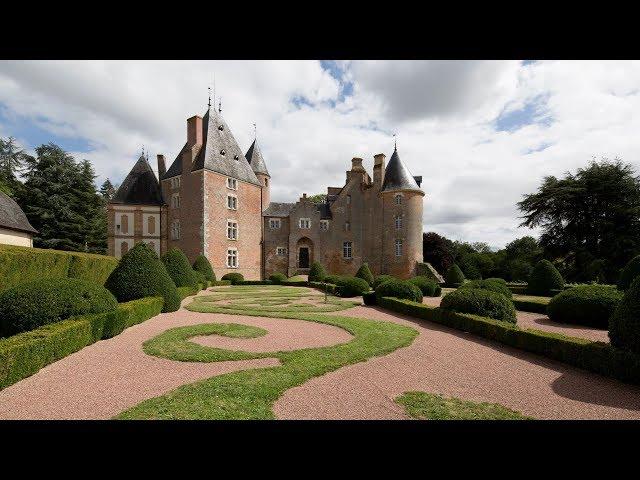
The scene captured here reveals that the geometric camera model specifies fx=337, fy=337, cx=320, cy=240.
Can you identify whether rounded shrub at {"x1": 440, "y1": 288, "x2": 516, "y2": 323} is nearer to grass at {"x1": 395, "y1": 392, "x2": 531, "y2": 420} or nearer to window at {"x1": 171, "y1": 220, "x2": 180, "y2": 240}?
grass at {"x1": 395, "y1": 392, "x2": 531, "y2": 420}

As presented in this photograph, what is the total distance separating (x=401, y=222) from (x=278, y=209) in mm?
13725

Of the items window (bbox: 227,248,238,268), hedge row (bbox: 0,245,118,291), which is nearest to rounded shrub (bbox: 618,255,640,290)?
hedge row (bbox: 0,245,118,291)

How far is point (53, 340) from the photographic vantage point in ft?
22.1

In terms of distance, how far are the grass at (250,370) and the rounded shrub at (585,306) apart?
6.55 metres

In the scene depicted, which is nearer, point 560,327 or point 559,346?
point 559,346

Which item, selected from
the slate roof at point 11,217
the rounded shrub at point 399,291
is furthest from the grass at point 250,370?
the slate roof at point 11,217

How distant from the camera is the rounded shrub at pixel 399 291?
629 inches

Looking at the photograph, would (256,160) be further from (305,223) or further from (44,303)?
(44,303)

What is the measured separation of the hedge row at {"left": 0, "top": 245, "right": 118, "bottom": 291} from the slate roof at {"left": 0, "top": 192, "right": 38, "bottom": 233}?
8491mm

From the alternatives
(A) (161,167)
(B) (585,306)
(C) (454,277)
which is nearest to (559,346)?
(B) (585,306)

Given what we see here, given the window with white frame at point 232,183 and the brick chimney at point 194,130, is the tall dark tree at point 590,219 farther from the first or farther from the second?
the brick chimney at point 194,130
